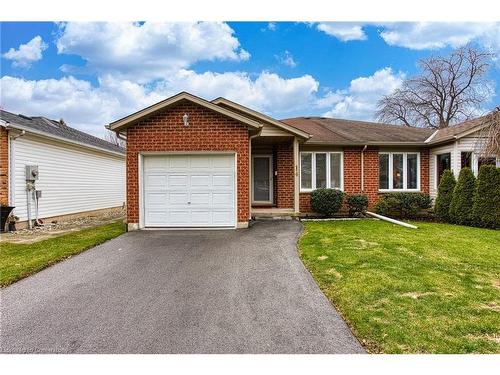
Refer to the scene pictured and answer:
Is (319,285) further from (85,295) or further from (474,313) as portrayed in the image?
(85,295)

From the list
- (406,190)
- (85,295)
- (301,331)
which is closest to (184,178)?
(85,295)

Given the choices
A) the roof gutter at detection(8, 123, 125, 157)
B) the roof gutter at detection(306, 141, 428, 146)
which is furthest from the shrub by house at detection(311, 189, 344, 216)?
the roof gutter at detection(8, 123, 125, 157)

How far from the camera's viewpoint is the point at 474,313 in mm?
3916

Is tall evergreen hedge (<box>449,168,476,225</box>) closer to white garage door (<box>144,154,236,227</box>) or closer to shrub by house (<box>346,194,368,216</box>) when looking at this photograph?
shrub by house (<box>346,194,368,216</box>)

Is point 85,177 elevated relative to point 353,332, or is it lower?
elevated

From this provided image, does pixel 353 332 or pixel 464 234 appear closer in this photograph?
pixel 353 332

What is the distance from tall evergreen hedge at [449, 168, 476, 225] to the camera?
1120cm

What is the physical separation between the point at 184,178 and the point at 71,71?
10.2m

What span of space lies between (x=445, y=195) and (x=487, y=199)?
1.51 meters

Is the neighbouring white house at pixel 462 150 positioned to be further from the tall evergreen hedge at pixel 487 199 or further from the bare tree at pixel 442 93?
the bare tree at pixel 442 93

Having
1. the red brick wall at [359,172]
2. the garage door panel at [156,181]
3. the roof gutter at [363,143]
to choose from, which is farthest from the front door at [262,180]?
the garage door panel at [156,181]

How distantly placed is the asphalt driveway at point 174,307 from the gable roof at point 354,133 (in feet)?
25.4
